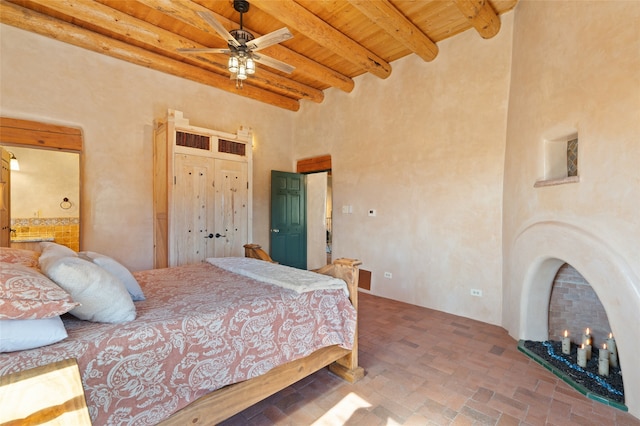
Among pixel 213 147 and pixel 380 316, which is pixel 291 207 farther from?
pixel 380 316

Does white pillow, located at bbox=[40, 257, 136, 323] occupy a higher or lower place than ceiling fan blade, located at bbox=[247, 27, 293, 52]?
lower

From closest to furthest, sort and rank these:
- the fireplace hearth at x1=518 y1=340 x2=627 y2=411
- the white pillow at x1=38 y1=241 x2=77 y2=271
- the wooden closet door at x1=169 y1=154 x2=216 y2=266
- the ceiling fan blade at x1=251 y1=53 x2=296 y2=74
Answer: the white pillow at x1=38 y1=241 x2=77 y2=271 < the fireplace hearth at x1=518 y1=340 x2=627 y2=411 < the ceiling fan blade at x1=251 y1=53 x2=296 y2=74 < the wooden closet door at x1=169 y1=154 x2=216 y2=266

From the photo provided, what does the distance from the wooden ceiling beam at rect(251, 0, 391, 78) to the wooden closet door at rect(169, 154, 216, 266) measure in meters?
2.08

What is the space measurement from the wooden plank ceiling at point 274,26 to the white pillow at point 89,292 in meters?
2.53

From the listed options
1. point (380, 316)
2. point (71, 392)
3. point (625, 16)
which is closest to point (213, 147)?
point (380, 316)

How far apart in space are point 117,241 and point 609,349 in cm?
530

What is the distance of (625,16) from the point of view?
6.42ft

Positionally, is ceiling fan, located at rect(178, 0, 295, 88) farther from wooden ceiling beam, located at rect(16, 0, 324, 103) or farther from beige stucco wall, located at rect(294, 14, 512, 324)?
beige stucco wall, located at rect(294, 14, 512, 324)

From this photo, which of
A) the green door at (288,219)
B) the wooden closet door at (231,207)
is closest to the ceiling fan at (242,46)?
the wooden closet door at (231,207)

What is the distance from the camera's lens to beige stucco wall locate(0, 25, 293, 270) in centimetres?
331

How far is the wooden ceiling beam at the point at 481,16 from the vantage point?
285 centimetres

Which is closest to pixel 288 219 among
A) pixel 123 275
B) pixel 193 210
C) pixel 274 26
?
pixel 193 210

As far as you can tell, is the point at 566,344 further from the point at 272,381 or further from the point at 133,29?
the point at 133,29

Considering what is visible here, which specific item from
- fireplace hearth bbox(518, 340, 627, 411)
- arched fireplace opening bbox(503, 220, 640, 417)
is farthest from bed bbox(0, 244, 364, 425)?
arched fireplace opening bbox(503, 220, 640, 417)
